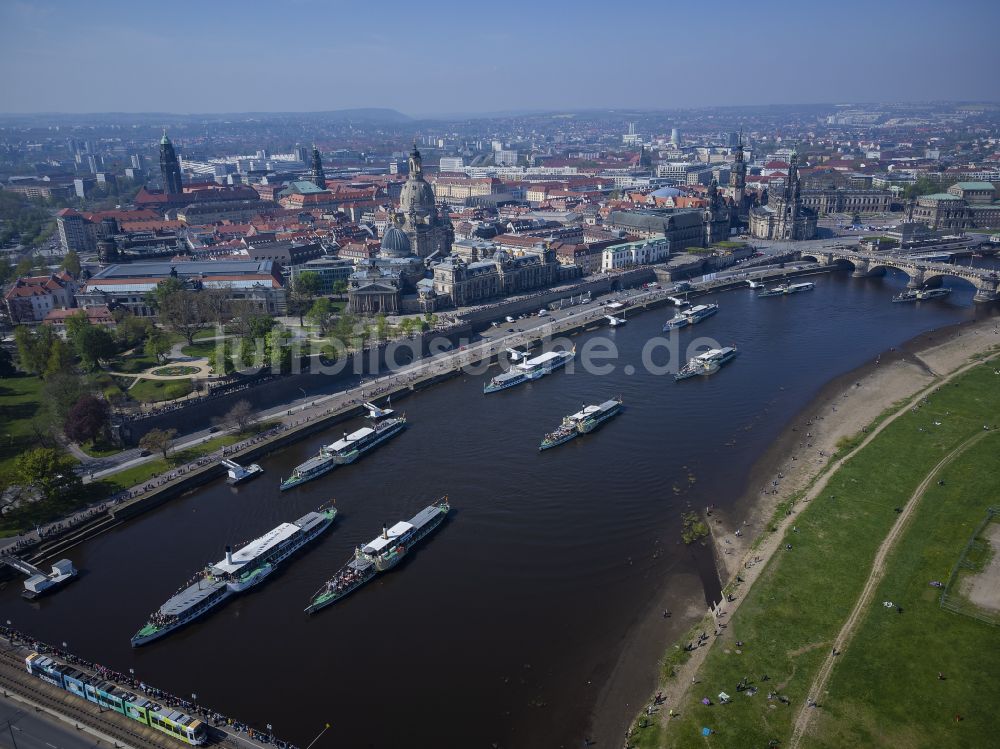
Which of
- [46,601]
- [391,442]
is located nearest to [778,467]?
[391,442]

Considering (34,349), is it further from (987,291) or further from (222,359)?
(987,291)

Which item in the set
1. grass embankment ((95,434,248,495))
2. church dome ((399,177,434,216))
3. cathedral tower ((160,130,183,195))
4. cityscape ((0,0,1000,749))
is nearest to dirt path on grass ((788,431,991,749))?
cityscape ((0,0,1000,749))

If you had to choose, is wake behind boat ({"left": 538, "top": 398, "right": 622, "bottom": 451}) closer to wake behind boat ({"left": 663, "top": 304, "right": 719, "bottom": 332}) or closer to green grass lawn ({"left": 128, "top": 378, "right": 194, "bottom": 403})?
wake behind boat ({"left": 663, "top": 304, "right": 719, "bottom": 332})

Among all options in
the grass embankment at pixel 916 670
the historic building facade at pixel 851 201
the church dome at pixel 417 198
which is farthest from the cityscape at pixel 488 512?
the historic building facade at pixel 851 201

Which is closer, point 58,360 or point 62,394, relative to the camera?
point 62,394

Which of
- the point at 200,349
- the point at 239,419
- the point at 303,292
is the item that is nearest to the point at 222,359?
the point at 239,419

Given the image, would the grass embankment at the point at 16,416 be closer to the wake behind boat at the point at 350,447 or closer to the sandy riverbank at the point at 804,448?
the wake behind boat at the point at 350,447
